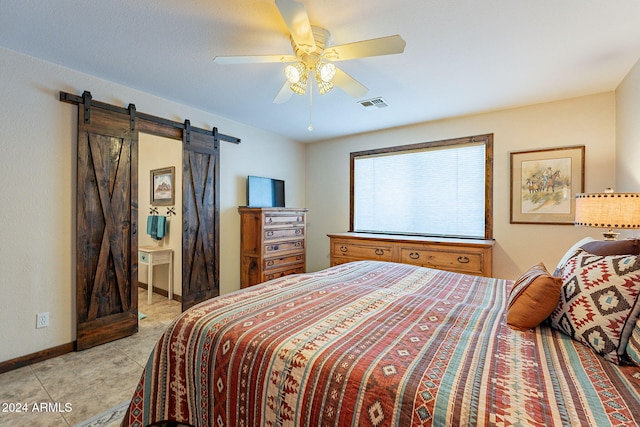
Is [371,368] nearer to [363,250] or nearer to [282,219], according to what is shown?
[363,250]

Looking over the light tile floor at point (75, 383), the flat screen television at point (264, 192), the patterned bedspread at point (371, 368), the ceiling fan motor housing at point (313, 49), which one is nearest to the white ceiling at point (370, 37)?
the ceiling fan motor housing at point (313, 49)

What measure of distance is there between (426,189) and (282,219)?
2.00 metres

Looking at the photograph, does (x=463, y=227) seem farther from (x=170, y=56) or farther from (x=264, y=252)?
(x=170, y=56)

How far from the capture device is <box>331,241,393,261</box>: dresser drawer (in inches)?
140

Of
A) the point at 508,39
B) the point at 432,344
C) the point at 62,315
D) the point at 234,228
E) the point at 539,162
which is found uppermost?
the point at 508,39

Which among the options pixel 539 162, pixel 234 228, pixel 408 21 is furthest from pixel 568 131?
pixel 234 228

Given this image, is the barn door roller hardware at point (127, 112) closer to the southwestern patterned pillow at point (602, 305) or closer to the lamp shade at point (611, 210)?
the southwestern patterned pillow at point (602, 305)

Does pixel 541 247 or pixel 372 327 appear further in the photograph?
pixel 541 247

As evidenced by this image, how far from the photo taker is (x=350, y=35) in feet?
6.44

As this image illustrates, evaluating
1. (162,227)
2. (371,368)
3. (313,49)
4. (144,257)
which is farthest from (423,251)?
(144,257)

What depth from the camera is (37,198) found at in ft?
7.70

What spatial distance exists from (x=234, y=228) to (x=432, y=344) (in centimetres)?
324

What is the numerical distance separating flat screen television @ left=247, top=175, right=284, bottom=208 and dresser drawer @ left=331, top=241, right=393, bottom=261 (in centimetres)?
112

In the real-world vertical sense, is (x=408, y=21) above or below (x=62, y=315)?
above
